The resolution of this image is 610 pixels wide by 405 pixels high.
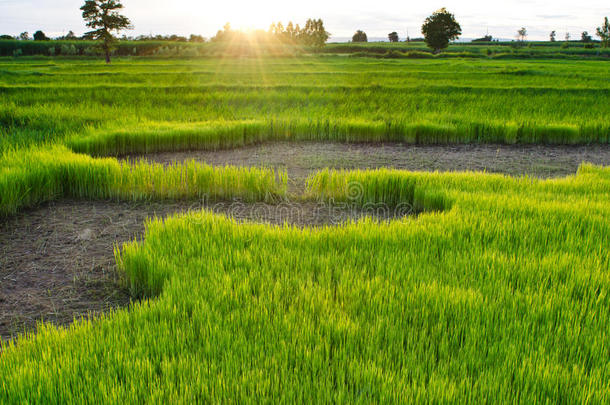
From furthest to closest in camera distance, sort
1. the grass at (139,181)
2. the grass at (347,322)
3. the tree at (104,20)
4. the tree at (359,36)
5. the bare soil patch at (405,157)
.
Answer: the tree at (359,36)
the tree at (104,20)
the bare soil patch at (405,157)
the grass at (139,181)
the grass at (347,322)

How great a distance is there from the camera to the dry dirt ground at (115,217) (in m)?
2.10

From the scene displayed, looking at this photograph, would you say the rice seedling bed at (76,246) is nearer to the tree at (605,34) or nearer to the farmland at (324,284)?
the farmland at (324,284)

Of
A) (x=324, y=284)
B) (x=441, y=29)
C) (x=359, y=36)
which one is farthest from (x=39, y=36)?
(x=324, y=284)

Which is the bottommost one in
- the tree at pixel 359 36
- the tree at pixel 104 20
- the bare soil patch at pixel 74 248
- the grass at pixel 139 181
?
the bare soil patch at pixel 74 248

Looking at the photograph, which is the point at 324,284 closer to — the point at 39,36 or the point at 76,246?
the point at 76,246

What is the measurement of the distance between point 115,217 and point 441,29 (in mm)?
43521

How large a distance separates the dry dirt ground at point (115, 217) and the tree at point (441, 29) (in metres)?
39.4

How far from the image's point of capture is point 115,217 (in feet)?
10.5

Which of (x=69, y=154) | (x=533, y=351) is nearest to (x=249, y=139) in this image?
(x=69, y=154)

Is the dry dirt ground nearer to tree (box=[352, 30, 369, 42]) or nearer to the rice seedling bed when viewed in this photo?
the rice seedling bed

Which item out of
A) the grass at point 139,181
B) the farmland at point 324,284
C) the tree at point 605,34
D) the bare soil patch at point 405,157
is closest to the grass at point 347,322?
the farmland at point 324,284

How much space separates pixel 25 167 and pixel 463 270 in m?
3.51

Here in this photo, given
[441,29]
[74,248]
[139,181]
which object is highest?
[441,29]

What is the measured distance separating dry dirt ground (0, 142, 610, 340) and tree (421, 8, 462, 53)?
129 feet
